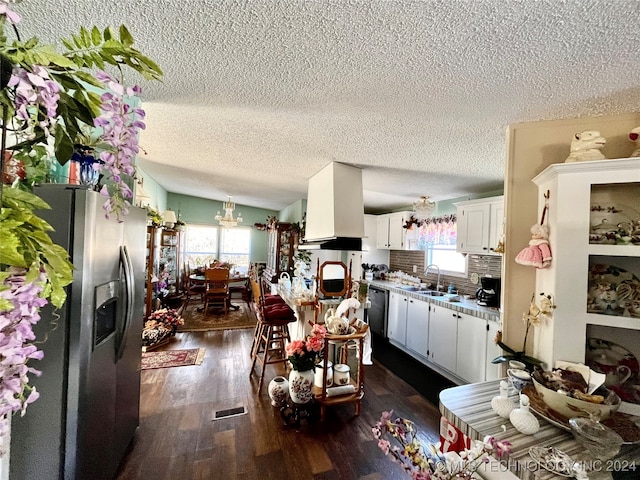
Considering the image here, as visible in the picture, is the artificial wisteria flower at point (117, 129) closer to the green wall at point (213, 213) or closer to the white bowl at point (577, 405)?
the white bowl at point (577, 405)

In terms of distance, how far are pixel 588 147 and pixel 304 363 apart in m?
2.28

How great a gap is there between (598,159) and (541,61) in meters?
0.53

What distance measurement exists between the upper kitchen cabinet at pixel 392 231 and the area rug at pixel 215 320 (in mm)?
2851

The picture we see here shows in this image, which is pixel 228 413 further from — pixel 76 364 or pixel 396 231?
pixel 396 231

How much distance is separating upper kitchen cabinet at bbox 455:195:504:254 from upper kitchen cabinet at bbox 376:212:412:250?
105cm

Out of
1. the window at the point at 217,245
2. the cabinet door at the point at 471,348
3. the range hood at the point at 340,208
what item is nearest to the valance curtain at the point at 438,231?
the cabinet door at the point at 471,348

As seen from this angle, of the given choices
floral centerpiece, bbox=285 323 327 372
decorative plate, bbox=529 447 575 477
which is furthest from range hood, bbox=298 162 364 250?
decorative plate, bbox=529 447 575 477

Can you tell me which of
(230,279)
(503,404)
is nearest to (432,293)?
(503,404)

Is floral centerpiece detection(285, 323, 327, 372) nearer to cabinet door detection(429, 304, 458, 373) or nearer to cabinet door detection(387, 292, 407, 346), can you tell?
cabinet door detection(429, 304, 458, 373)

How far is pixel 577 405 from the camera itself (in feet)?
2.97

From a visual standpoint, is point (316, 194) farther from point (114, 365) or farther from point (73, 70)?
point (73, 70)

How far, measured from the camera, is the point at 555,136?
1315mm

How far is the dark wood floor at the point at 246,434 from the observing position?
5.42 feet

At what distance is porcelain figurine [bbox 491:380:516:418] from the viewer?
0.98 metres
